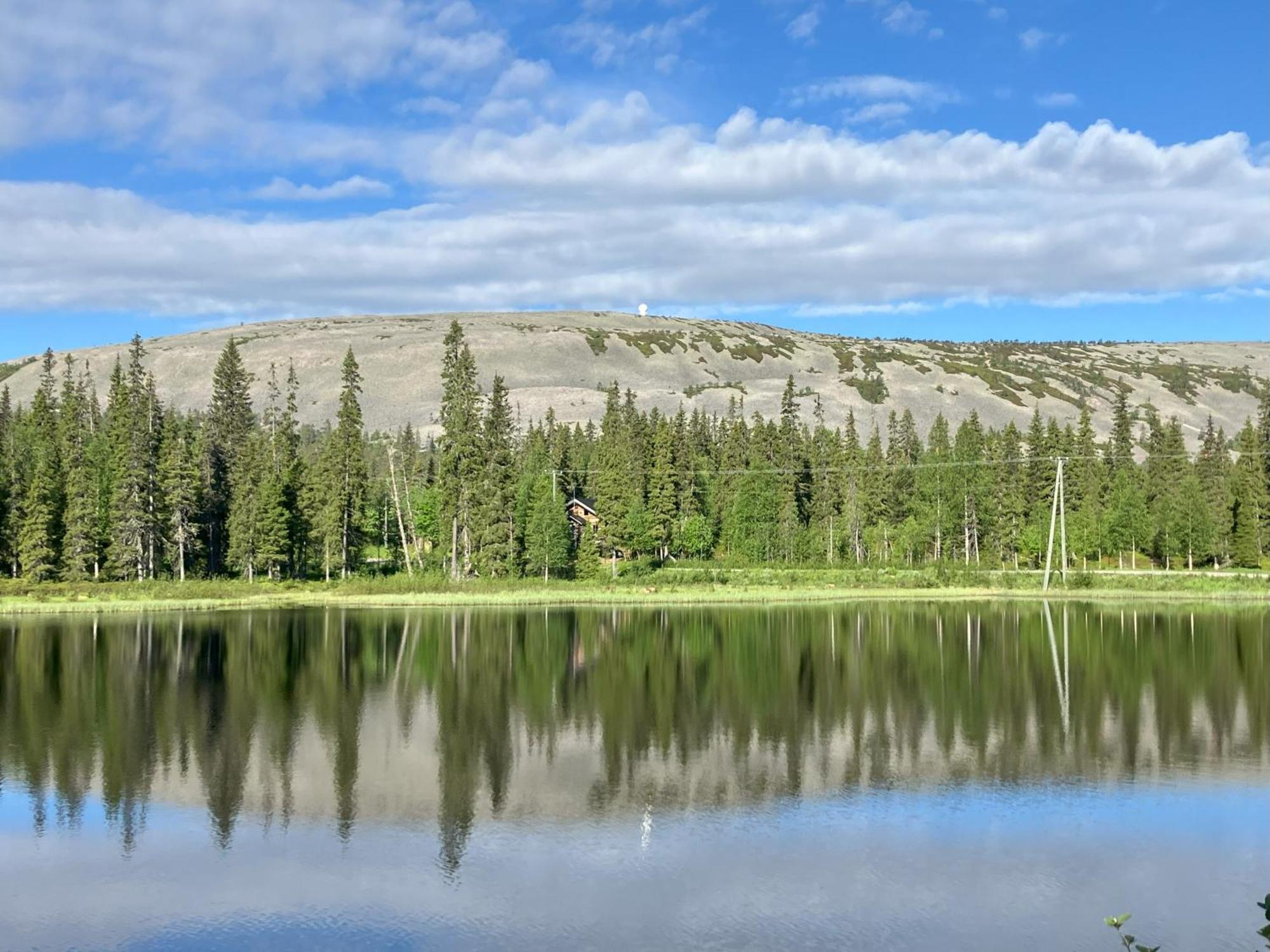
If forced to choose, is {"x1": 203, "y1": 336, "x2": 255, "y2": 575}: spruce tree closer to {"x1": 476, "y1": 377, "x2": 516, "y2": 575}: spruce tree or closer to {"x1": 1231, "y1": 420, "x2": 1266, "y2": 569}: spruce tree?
{"x1": 476, "y1": 377, "x2": 516, "y2": 575}: spruce tree

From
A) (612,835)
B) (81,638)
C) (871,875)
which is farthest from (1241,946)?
(81,638)

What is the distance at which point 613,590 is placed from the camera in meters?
86.7

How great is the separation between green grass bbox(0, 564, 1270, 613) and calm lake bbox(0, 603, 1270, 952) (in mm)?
29637

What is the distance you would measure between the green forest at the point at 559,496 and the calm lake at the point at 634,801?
144ft

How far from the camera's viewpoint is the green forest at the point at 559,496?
9088 centimetres

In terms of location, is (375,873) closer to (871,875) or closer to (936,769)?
(871,875)

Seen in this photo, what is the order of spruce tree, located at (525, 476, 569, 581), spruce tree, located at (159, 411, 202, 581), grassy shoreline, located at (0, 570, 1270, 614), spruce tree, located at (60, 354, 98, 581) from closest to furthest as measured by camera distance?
grassy shoreline, located at (0, 570, 1270, 614), spruce tree, located at (60, 354, 98, 581), spruce tree, located at (159, 411, 202, 581), spruce tree, located at (525, 476, 569, 581)

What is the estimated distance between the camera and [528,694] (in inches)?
1551

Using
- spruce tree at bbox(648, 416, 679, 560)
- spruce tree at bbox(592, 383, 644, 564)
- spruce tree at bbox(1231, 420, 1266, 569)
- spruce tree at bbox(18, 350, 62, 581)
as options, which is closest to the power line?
spruce tree at bbox(1231, 420, 1266, 569)

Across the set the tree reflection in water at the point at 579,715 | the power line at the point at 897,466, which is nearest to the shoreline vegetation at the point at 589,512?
the power line at the point at 897,466

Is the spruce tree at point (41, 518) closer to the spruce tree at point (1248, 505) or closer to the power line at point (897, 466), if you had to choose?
the power line at point (897, 466)

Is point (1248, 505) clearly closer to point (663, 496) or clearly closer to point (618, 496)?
point (663, 496)

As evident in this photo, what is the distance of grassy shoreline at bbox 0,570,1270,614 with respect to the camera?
77.1m

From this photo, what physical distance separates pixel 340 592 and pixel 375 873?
64.7m
